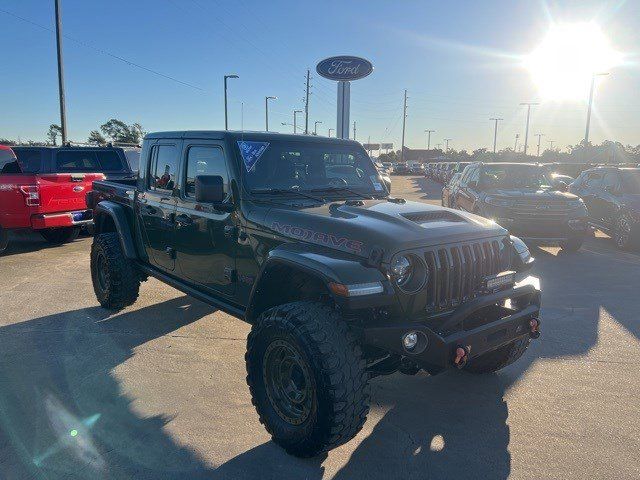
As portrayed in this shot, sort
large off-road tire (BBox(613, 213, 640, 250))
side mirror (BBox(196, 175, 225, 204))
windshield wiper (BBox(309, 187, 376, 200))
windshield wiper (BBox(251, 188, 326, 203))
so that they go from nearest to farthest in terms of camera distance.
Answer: side mirror (BBox(196, 175, 225, 204))
windshield wiper (BBox(251, 188, 326, 203))
windshield wiper (BBox(309, 187, 376, 200))
large off-road tire (BBox(613, 213, 640, 250))

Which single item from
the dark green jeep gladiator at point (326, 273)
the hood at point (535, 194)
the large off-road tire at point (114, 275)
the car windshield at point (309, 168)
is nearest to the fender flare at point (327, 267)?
the dark green jeep gladiator at point (326, 273)

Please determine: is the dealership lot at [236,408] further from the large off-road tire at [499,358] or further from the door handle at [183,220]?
the door handle at [183,220]

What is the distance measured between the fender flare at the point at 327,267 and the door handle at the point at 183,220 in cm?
126

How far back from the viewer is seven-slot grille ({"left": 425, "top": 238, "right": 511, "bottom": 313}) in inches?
118

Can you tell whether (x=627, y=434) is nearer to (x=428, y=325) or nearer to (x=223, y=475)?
(x=428, y=325)

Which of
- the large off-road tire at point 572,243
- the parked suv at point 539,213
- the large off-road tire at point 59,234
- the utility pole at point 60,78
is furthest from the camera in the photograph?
the utility pole at point 60,78

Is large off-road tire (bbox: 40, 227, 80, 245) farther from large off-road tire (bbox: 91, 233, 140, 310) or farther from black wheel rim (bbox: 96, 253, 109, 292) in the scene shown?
large off-road tire (bbox: 91, 233, 140, 310)

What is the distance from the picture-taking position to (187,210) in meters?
4.28

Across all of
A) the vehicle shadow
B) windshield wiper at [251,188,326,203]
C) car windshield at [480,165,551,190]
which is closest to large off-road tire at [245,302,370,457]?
the vehicle shadow

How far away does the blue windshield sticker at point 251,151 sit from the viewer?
12.6 feet

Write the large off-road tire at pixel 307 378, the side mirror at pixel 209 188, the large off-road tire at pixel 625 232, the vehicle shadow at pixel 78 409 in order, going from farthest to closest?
1. the large off-road tire at pixel 625 232
2. the side mirror at pixel 209 188
3. the vehicle shadow at pixel 78 409
4. the large off-road tire at pixel 307 378

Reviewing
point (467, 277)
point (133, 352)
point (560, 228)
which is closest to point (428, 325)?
point (467, 277)

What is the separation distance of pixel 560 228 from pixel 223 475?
7834 mm

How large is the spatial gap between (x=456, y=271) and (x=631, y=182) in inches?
357
